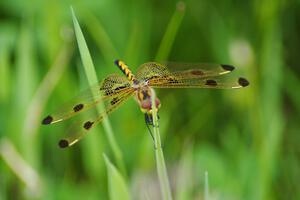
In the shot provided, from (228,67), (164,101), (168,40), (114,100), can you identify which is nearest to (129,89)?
(114,100)

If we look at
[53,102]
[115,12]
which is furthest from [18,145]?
[115,12]

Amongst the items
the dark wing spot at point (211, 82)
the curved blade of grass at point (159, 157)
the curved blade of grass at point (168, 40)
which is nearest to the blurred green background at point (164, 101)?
the curved blade of grass at point (168, 40)

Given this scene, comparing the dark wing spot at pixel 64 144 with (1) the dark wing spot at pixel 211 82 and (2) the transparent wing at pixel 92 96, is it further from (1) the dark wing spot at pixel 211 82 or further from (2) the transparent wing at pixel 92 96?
(1) the dark wing spot at pixel 211 82

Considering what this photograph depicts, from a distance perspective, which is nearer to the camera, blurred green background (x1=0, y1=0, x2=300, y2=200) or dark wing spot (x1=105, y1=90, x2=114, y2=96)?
dark wing spot (x1=105, y1=90, x2=114, y2=96)

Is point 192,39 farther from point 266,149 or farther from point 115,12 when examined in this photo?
point 266,149

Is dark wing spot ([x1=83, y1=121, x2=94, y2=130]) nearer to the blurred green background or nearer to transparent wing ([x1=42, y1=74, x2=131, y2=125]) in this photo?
transparent wing ([x1=42, y1=74, x2=131, y2=125])

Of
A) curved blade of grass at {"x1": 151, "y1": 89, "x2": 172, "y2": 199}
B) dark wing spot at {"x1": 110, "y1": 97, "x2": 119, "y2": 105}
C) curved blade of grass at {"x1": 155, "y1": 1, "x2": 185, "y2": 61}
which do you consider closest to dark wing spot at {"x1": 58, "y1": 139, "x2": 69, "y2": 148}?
dark wing spot at {"x1": 110, "y1": 97, "x2": 119, "y2": 105}
